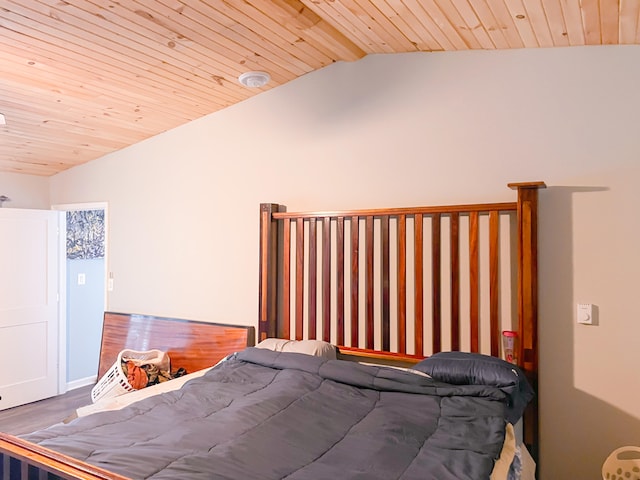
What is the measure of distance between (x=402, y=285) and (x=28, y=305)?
143 inches

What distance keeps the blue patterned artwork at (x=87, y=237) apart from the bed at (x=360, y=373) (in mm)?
1807

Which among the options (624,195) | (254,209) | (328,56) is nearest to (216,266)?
(254,209)

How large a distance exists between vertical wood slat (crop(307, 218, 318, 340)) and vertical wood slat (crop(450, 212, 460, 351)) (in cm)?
91

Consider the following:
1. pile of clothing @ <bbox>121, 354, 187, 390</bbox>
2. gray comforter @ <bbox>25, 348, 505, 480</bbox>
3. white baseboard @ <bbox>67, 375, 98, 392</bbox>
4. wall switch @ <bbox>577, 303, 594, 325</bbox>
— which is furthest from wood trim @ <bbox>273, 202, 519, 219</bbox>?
white baseboard @ <bbox>67, 375, 98, 392</bbox>

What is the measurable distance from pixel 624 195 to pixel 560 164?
33 centimetres

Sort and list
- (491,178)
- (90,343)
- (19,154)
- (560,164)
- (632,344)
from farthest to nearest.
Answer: (90,343), (19,154), (491,178), (560,164), (632,344)

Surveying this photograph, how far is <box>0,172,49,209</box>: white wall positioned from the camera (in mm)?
4480

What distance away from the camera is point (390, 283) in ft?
9.72

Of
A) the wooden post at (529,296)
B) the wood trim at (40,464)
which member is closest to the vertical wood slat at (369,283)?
the wooden post at (529,296)

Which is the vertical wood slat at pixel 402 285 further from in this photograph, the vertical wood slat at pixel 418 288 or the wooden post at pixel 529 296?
the wooden post at pixel 529 296

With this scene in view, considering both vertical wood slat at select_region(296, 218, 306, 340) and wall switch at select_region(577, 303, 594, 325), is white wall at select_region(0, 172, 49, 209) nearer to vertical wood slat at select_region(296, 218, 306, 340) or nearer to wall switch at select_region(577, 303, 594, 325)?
vertical wood slat at select_region(296, 218, 306, 340)

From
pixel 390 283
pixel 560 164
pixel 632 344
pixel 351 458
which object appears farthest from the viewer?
pixel 390 283

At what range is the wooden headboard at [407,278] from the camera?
8.25ft

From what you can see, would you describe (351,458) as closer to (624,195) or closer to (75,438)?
(75,438)
